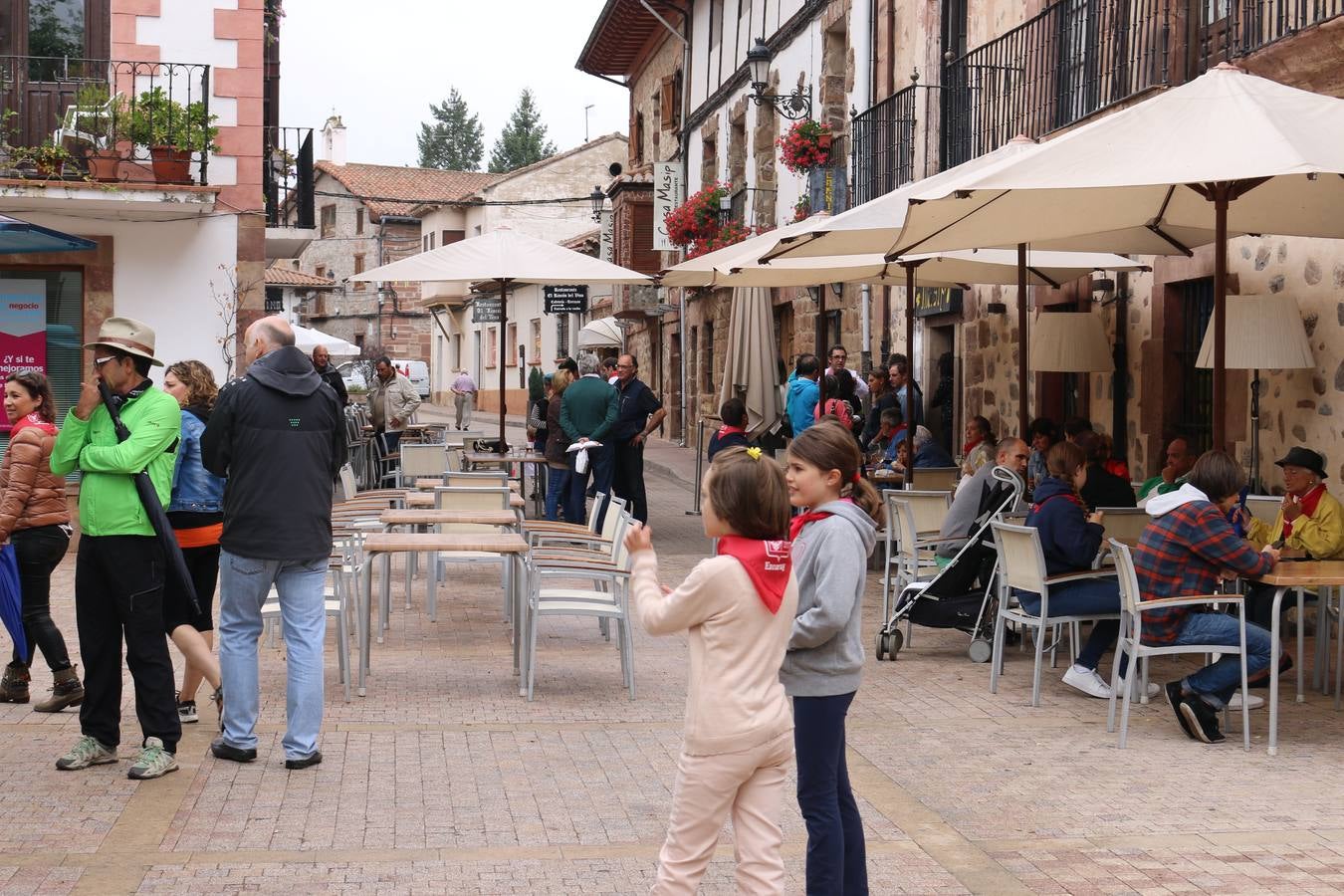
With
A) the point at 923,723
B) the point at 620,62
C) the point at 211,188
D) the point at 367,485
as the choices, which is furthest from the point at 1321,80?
the point at 620,62

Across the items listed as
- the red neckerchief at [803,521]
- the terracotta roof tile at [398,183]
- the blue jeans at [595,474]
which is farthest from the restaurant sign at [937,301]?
the terracotta roof tile at [398,183]

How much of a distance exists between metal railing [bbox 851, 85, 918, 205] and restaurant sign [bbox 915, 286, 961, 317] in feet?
3.90

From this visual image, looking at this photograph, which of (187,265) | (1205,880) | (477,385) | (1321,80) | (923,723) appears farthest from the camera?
(477,385)

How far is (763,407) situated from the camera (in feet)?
51.1

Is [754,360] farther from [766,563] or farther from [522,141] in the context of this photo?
[522,141]

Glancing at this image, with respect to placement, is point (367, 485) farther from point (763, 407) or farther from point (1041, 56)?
point (1041, 56)

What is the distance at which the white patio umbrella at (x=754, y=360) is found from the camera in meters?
15.6

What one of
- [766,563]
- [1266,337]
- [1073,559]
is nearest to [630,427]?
[1266,337]

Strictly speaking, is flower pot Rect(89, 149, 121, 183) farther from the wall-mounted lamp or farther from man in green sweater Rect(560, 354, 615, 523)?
the wall-mounted lamp

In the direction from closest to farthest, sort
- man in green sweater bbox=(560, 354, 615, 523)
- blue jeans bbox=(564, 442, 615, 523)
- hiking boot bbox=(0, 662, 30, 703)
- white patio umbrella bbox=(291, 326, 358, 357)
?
hiking boot bbox=(0, 662, 30, 703), man in green sweater bbox=(560, 354, 615, 523), blue jeans bbox=(564, 442, 615, 523), white patio umbrella bbox=(291, 326, 358, 357)

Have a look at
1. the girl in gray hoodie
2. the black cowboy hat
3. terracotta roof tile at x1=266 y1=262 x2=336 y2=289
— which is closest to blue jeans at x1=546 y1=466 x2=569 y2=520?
the black cowboy hat

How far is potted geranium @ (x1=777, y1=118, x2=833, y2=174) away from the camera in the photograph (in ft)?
63.3

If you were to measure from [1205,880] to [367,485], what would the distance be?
48.0 feet

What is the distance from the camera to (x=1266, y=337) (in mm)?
9328
